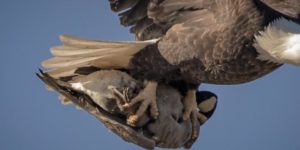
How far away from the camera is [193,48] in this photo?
1.44 meters

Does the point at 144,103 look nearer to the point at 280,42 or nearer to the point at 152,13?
the point at 152,13

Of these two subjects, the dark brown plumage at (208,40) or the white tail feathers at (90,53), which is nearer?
the dark brown plumage at (208,40)

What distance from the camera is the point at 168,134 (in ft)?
4.82

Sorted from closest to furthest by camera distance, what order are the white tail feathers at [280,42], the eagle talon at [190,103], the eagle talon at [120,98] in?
the white tail feathers at [280,42] → the eagle talon at [120,98] → the eagle talon at [190,103]

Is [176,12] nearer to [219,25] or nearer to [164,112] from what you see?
[219,25]

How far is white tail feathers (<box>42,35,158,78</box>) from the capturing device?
1.47 meters

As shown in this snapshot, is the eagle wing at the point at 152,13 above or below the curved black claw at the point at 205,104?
above

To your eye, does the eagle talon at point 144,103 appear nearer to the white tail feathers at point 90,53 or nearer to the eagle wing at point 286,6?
the white tail feathers at point 90,53

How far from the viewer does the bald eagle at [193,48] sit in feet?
4.37

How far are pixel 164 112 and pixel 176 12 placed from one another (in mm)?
232

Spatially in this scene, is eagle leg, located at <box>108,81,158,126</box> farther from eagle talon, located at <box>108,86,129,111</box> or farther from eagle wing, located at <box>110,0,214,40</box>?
eagle wing, located at <box>110,0,214,40</box>

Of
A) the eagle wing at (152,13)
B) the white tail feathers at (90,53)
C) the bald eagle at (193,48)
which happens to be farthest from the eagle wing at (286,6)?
the white tail feathers at (90,53)

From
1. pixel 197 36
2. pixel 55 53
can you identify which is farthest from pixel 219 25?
pixel 55 53

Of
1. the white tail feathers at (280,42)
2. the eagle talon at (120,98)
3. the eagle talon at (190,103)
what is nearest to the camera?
the white tail feathers at (280,42)
